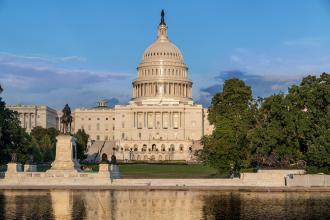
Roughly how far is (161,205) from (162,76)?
141 meters

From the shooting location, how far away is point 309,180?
48812mm

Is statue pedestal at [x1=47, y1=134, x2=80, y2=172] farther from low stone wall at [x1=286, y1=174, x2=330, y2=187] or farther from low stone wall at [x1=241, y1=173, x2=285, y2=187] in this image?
low stone wall at [x1=286, y1=174, x2=330, y2=187]

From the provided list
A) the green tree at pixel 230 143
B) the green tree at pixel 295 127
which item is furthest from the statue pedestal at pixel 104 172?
the green tree at pixel 295 127

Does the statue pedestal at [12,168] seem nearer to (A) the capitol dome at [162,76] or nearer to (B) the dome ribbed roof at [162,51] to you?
(A) the capitol dome at [162,76]

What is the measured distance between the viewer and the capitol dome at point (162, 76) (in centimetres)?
17350

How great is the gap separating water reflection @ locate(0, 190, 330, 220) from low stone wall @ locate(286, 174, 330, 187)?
23.1 ft

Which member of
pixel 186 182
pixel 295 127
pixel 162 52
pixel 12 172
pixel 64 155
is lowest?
pixel 186 182

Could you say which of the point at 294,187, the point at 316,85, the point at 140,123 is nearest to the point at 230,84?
the point at 316,85

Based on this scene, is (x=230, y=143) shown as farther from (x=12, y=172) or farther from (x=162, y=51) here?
(x=162, y=51)

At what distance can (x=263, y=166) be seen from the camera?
57625 mm

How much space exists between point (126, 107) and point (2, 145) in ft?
338

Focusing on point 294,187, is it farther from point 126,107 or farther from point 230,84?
point 126,107

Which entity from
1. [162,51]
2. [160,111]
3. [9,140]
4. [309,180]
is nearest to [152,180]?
[309,180]

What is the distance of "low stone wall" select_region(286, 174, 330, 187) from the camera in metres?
48.7
